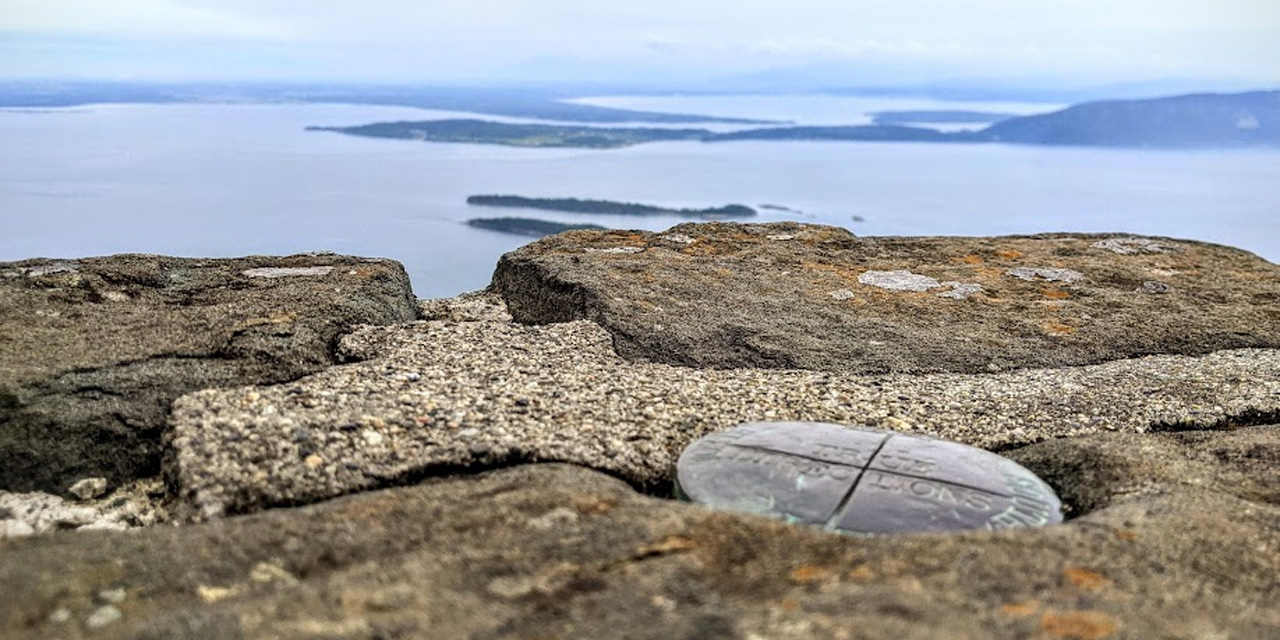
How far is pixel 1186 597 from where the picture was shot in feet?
11.0

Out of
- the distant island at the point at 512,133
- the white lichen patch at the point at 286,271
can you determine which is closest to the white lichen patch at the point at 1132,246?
the white lichen patch at the point at 286,271

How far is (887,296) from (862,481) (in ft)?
13.6

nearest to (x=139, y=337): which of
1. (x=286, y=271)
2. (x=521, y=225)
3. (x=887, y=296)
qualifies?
(x=286, y=271)

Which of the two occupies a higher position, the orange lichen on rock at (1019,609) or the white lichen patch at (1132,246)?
the white lichen patch at (1132,246)

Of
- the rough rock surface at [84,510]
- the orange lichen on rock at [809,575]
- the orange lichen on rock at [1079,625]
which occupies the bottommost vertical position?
the rough rock surface at [84,510]

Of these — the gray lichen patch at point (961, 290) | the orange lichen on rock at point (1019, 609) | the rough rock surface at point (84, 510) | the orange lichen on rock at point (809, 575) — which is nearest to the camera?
the orange lichen on rock at point (1019, 609)

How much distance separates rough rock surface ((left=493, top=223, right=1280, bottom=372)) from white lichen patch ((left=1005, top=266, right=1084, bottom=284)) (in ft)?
0.08

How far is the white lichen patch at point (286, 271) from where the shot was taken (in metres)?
8.03

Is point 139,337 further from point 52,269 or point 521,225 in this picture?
point 521,225

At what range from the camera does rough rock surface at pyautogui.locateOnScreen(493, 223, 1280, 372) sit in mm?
7086

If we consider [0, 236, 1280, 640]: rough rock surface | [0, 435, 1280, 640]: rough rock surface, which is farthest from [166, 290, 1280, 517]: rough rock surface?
[0, 435, 1280, 640]: rough rock surface

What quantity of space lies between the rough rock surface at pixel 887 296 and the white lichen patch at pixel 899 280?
0.02m

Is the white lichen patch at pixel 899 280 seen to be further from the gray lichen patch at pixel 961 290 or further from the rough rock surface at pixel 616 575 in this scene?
the rough rock surface at pixel 616 575

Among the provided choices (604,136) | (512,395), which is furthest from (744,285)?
(604,136)
